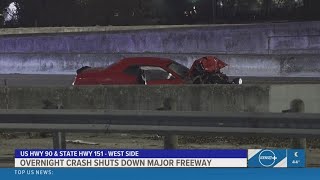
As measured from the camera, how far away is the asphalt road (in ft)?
71.1

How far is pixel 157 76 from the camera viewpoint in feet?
51.2

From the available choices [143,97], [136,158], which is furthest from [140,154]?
[143,97]

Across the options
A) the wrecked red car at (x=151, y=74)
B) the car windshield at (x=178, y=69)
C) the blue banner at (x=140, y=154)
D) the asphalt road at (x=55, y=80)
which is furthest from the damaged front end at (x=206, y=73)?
the blue banner at (x=140, y=154)

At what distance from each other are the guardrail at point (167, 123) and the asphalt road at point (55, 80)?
47.9 feet

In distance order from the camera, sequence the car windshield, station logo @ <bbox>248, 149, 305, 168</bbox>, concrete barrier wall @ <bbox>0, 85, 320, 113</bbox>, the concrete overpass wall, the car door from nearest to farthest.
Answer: station logo @ <bbox>248, 149, 305, 168</bbox> → concrete barrier wall @ <bbox>0, 85, 320, 113</bbox> → the car door → the car windshield → the concrete overpass wall

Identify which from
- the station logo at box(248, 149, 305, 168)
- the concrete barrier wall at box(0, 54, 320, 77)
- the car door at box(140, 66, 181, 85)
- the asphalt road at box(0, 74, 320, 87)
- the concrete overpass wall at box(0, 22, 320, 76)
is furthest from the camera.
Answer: the concrete overpass wall at box(0, 22, 320, 76)

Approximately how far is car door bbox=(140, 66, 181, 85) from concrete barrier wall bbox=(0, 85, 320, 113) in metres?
2.72

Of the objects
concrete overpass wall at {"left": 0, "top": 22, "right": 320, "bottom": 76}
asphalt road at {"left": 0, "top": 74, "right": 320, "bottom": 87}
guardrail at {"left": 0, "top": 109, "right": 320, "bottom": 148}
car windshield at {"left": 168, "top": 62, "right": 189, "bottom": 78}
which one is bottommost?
guardrail at {"left": 0, "top": 109, "right": 320, "bottom": 148}

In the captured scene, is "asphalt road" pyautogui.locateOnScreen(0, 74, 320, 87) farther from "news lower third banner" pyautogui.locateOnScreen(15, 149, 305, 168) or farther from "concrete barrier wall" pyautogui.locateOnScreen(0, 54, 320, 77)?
"news lower third banner" pyautogui.locateOnScreen(15, 149, 305, 168)

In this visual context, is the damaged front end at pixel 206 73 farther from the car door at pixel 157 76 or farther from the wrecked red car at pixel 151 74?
the car door at pixel 157 76

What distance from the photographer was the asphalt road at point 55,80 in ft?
71.1

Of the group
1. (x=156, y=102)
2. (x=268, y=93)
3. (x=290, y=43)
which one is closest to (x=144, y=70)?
(x=156, y=102)

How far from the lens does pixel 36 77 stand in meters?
25.6

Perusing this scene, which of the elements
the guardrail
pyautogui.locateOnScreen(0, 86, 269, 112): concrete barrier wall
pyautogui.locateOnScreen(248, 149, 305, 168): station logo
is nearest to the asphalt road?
pyautogui.locateOnScreen(0, 86, 269, 112): concrete barrier wall
